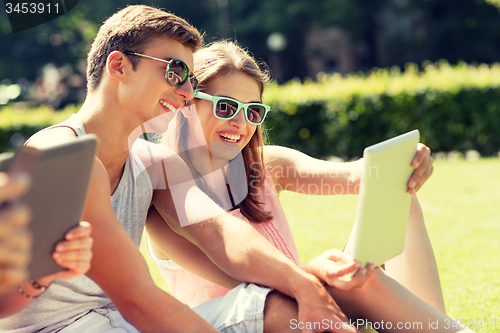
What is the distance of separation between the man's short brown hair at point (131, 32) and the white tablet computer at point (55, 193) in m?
1.02

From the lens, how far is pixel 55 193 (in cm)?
139

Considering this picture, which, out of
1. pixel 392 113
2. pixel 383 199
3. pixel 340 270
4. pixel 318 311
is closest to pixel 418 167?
pixel 383 199

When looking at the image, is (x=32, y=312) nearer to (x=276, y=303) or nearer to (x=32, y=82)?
(x=276, y=303)

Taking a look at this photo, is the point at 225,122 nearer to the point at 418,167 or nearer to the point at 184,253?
the point at 184,253

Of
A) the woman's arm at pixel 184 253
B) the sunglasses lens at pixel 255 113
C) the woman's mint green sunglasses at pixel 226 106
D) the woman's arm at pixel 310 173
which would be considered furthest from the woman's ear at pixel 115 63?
the woman's arm at pixel 310 173

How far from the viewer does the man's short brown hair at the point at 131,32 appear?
2.35m

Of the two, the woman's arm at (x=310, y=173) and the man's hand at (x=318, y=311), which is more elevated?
the woman's arm at (x=310, y=173)

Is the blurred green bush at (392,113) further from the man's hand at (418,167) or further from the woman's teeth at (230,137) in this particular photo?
the man's hand at (418,167)

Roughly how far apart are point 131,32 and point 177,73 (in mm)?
298

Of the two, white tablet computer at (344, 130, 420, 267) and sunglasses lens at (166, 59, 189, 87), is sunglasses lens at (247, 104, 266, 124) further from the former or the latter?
white tablet computer at (344, 130, 420, 267)

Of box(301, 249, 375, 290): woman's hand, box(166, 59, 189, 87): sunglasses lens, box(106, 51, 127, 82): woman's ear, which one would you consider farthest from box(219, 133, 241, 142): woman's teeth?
box(301, 249, 375, 290): woman's hand

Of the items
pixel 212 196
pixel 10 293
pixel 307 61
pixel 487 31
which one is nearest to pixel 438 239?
pixel 212 196

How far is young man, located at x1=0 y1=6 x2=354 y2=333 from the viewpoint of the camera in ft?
6.05

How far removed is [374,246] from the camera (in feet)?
6.38
